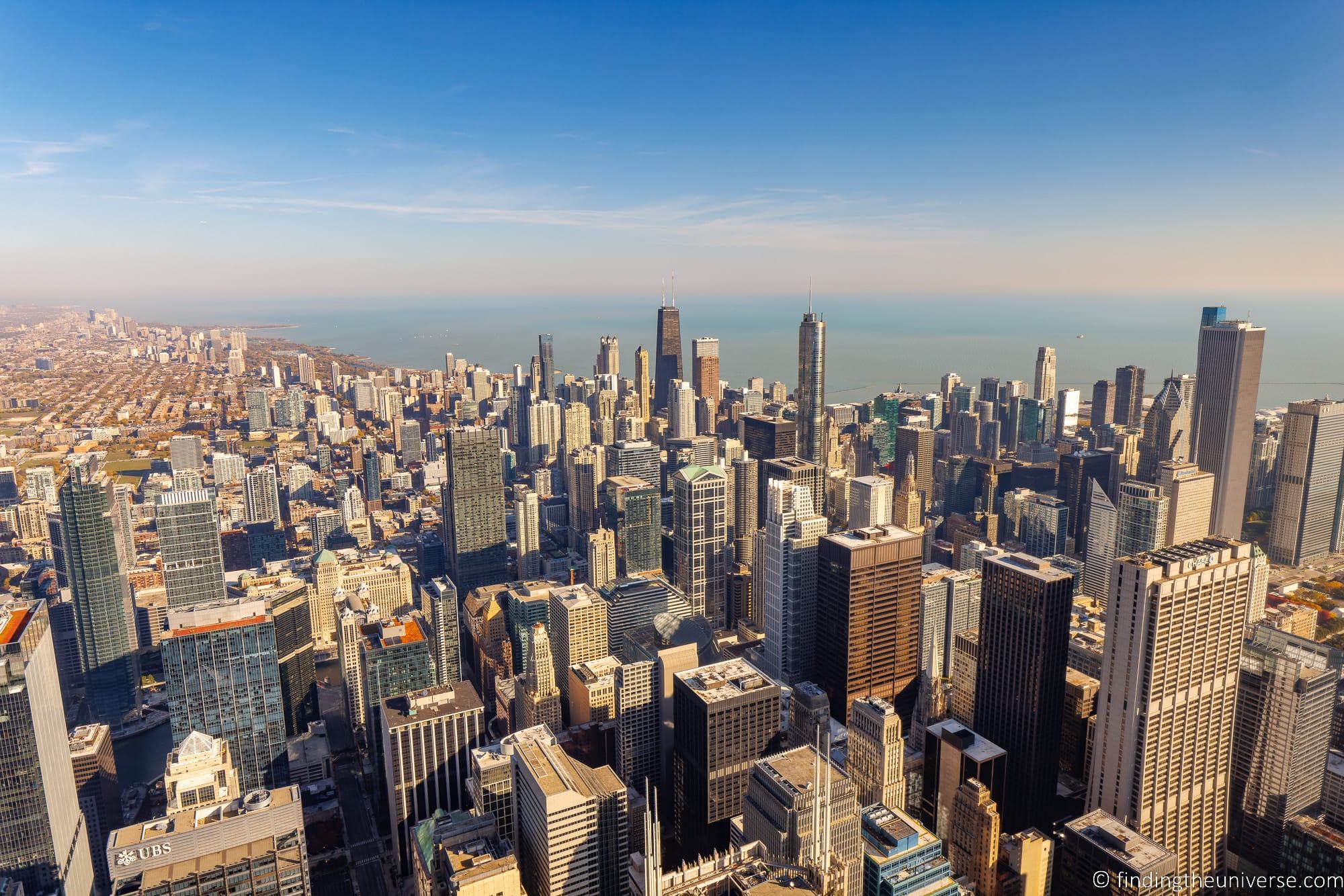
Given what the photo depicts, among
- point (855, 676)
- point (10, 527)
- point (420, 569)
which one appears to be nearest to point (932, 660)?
point (855, 676)

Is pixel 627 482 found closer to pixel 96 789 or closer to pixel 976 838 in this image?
pixel 96 789

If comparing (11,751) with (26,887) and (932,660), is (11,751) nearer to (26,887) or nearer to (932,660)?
(26,887)

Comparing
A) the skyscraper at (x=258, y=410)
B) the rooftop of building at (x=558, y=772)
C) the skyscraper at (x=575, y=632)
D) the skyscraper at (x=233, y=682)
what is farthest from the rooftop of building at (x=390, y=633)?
the skyscraper at (x=258, y=410)

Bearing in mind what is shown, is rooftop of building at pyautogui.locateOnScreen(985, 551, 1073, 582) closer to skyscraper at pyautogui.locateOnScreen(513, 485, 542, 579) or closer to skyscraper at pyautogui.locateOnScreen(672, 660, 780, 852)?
skyscraper at pyautogui.locateOnScreen(672, 660, 780, 852)

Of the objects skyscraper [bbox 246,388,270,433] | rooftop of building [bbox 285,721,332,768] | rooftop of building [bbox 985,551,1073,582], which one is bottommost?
rooftop of building [bbox 285,721,332,768]

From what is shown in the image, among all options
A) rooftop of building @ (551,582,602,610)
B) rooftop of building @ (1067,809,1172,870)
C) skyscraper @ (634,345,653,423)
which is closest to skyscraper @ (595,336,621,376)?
skyscraper @ (634,345,653,423)

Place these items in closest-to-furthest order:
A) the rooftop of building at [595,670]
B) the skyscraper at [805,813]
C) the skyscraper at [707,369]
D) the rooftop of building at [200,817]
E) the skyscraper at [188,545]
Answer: the rooftop of building at [200,817]
the skyscraper at [805,813]
the rooftop of building at [595,670]
the skyscraper at [188,545]
the skyscraper at [707,369]

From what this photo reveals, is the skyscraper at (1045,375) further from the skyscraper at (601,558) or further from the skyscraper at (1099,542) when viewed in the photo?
the skyscraper at (601,558)
